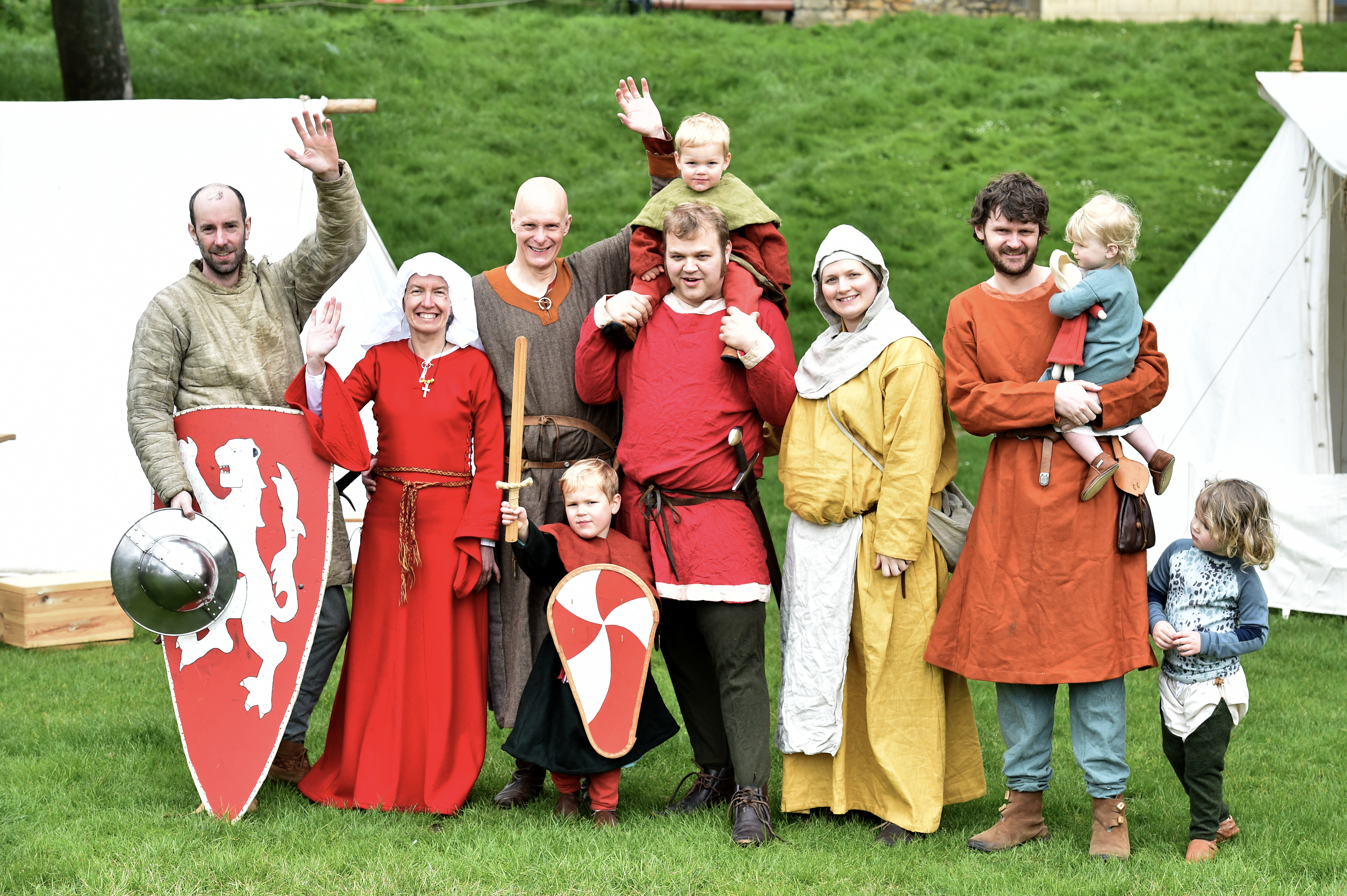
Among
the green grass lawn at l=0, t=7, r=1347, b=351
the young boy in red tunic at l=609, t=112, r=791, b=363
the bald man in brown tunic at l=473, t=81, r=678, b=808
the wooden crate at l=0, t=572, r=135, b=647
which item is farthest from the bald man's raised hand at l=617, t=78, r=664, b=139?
the green grass lawn at l=0, t=7, r=1347, b=351

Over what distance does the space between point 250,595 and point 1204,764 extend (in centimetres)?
243

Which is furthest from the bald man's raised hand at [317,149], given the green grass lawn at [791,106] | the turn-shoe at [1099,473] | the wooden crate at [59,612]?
the green grass lawn at [791,106]

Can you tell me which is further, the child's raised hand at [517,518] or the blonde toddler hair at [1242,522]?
the child's raised hand at [517,518]

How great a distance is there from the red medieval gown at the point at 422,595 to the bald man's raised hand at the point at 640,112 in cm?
79

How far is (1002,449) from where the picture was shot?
10.5ft

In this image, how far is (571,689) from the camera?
3342 millimetres

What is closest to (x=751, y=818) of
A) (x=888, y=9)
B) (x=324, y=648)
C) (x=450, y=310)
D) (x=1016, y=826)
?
(x=1016, y=826)

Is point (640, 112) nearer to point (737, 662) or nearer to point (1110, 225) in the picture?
point (1110, 225)

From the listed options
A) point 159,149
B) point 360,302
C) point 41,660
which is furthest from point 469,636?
point 159,149

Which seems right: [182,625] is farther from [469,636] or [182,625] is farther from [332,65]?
[332,65]

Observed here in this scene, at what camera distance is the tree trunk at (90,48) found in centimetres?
959

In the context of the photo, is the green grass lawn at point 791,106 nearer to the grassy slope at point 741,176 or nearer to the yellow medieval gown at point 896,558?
the grassy slope at point 741,176

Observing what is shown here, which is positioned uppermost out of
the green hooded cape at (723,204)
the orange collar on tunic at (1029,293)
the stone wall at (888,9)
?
the stone wall at (888,9)

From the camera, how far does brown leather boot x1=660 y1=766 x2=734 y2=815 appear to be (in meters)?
3.49
